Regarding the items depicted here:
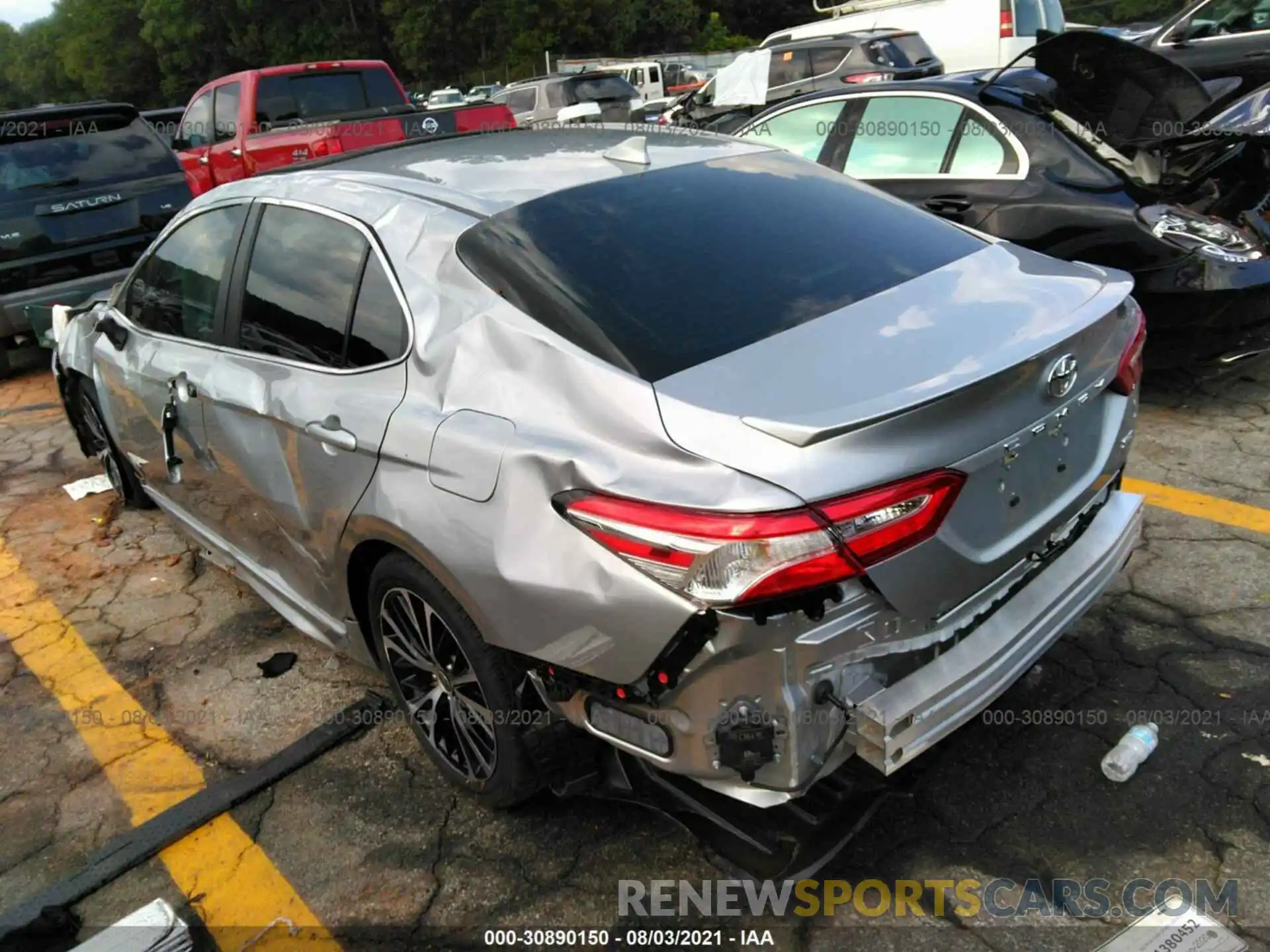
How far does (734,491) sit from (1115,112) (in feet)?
15.4

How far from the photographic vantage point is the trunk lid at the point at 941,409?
1790mm

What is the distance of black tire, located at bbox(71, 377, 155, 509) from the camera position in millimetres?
4625

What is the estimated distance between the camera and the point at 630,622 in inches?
72.5

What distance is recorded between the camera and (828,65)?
1320 centimetres

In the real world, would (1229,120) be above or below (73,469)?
above

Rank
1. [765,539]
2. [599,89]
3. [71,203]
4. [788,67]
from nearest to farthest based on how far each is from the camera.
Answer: [765,539] → [71,203] → [788,67] → [599,89]

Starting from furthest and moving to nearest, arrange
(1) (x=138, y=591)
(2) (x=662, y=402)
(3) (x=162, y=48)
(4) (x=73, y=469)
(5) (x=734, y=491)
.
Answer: (3) (x=162, y=48) < (4) (x=73, y=469) < (1) (x=138, y=591) < (2) (x=662, y=402) < (5) (x=734, y=491)

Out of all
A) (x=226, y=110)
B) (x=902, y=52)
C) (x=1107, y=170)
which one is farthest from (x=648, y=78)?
(x=1107, y=170)

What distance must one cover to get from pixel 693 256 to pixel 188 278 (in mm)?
2060

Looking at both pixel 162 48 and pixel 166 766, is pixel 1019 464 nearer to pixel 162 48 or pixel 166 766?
pixel 166 766

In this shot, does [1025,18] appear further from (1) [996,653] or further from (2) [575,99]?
(1) [996,653]

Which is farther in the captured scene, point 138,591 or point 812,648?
point 138,591

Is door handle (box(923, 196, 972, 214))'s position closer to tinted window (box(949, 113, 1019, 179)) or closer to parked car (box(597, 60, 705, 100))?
tinted window (box(949, 113, 1019, 179))

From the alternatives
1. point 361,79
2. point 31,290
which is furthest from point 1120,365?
point 361,79
